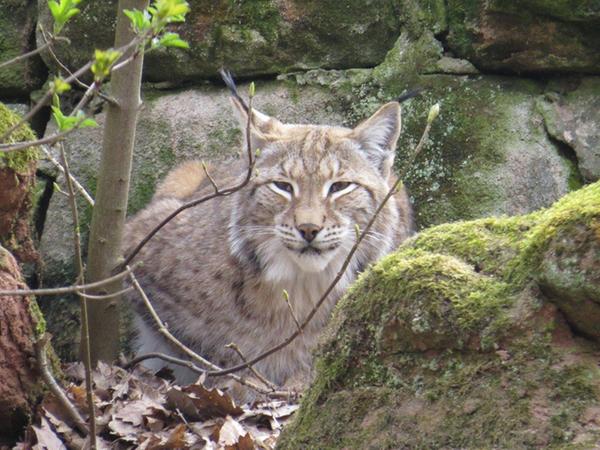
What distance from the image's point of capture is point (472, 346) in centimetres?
250

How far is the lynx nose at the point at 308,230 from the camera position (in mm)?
5098

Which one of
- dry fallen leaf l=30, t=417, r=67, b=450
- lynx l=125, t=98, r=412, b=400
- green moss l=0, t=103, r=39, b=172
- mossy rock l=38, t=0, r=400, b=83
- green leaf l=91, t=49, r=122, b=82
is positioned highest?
mossy rock l=38, t=0, r=400, b=83

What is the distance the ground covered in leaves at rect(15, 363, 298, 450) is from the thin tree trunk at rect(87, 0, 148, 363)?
1.64ft

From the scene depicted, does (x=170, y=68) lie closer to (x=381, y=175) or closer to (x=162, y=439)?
(x=381, y=175)

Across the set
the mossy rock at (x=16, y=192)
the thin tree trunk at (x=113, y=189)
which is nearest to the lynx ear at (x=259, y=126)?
the thin tree trunk at (x=113, y=189)

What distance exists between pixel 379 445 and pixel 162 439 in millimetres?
1400

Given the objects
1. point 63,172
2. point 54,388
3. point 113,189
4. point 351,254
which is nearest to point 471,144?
point 113,189

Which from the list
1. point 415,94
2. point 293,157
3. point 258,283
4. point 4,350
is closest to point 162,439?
point 4,350

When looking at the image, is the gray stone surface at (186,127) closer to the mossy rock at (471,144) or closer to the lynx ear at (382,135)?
the mossy rock at (471,144)

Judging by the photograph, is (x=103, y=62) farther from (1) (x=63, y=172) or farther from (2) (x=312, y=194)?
(2) (x=312, y=194)

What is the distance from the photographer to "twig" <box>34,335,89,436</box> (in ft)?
12.2

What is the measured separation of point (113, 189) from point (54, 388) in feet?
4.03

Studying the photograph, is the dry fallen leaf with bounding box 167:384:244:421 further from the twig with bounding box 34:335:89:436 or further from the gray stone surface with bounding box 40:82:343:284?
the gray stone surface with bounding box 40:82:343:284

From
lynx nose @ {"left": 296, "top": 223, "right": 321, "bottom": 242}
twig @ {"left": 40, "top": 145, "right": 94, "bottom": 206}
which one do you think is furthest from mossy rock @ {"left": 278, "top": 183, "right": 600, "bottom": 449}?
lynx nose @ {"left": 296, "top": 223, "right": 321, "bottom": 242}
